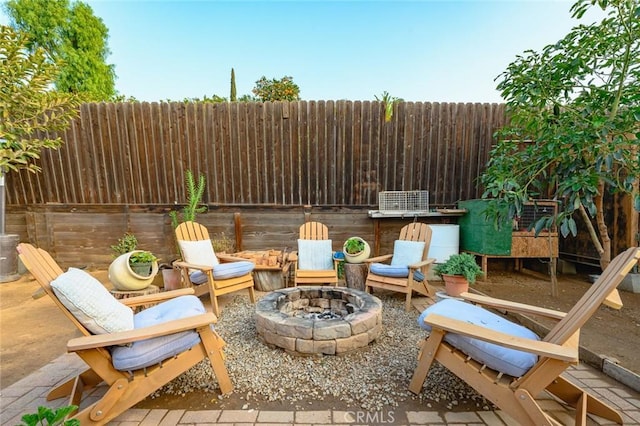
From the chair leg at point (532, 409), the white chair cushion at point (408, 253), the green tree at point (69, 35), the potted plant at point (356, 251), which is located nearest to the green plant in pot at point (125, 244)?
the potted plant at point (356, 251)

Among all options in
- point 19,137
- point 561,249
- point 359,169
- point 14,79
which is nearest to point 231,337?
point 359,169

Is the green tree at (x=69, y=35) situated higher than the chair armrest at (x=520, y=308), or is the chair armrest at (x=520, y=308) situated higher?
the green tree at (x=69, y=35)

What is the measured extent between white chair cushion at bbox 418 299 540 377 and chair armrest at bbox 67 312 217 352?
4.30 feet

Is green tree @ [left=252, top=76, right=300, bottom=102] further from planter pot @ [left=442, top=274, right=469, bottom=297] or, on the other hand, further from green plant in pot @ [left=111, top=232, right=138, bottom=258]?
planter pot @ [left=442, top=274, right=469, bottom=297]

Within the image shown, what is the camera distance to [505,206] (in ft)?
8.87

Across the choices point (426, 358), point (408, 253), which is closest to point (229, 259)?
point (408, 253)

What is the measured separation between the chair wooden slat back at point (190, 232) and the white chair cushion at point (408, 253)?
252 cm

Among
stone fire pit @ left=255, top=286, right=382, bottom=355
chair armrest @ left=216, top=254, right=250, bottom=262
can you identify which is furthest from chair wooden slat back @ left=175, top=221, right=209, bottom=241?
stone fire pit @ left=255, top=286, right=382, bottom=355

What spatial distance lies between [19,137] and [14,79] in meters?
1.13

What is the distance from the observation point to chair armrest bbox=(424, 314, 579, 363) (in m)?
1.19

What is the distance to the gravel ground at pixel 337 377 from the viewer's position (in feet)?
5.41

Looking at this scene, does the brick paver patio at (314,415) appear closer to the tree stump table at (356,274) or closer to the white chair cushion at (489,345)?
the white chair cushion at (489,345)

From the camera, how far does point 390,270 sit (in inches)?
127

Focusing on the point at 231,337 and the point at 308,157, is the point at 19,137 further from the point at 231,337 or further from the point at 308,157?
the point at 231,337
